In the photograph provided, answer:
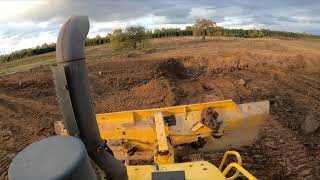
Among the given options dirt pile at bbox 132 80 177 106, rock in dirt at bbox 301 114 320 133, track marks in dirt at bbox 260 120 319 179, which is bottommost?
track marks in dirt at bbox 260 120 319 179

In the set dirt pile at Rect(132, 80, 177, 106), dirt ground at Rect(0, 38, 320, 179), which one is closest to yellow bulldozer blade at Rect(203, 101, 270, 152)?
dirt ground at Rect(0, 38, 320, 179)

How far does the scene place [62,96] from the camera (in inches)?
110

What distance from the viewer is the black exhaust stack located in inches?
108

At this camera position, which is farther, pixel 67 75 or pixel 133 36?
pixel 133 36

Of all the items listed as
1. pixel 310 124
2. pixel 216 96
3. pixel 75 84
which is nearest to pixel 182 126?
pixel 75 84

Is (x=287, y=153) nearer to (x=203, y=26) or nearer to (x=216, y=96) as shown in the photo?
(x=216, y=96)

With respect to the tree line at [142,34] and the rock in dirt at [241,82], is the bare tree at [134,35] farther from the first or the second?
the rock in dirt at [241,82]

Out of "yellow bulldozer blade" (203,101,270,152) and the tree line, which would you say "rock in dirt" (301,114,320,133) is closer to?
"yellow bulldozer blade" (203,101,270,152)

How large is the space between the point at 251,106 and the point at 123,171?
9.61 ft

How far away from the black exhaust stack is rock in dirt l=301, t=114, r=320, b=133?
7.23 meters

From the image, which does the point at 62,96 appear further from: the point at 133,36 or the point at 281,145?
the point at 133,36

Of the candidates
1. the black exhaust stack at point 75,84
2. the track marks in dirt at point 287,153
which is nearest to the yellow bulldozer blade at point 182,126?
the track marks in dirt at point 287,153

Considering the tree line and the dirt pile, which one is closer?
the dirt pile

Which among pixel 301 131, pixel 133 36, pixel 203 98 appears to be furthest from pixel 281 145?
pixel 133 36
